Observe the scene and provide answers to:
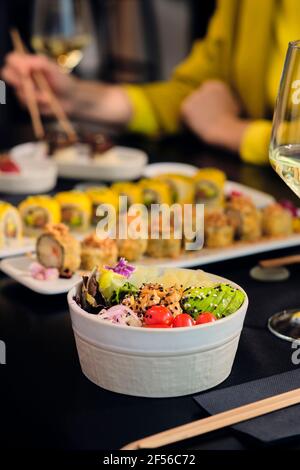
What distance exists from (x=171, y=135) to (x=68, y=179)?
2.12ft

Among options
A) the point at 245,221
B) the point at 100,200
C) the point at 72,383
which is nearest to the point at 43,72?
the point at 100,200

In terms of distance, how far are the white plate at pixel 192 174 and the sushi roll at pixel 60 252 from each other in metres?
0.60

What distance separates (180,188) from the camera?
1.77 metres

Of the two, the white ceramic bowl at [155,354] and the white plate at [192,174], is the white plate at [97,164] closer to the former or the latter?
the white plate at [192,174]

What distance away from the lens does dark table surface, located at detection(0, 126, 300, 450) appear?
2.67 ft

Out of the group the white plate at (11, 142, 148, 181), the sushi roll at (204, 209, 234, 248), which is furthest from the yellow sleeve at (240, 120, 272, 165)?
the sushi roll at (204, 209, 234, 248)

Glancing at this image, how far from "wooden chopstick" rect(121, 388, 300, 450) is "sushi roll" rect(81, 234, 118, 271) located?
1.54ft

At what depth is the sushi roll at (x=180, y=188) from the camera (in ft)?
5.78

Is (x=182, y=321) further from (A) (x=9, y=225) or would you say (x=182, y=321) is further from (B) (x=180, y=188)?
(B) (x=180, y=188)

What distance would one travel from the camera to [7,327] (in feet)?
3.57

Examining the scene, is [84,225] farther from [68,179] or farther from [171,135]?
[171,135]

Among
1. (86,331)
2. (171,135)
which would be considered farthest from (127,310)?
(171,135)

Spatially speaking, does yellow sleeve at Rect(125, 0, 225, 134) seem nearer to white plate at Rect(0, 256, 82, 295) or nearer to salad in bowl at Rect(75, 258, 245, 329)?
white plate at Rect(0, 256, 82, 295)

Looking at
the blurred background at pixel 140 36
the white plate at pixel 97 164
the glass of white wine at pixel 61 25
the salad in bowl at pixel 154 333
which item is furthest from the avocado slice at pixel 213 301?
the blurred background at pixel 140 36
